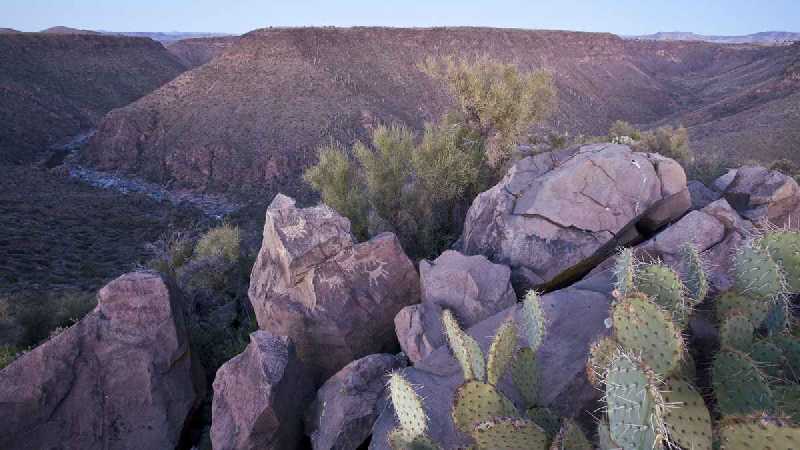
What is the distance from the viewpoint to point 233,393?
5863 millimetres

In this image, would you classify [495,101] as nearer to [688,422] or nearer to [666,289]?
[666,289]

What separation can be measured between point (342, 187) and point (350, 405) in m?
7.78

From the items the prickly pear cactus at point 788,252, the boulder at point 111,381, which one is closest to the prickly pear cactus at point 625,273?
the prickly pear cactus at point 788,252

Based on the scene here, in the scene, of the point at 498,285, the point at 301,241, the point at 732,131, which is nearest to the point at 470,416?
the point at 498,285

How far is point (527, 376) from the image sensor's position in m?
4.21

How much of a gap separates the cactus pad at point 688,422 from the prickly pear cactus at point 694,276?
142 centimetres

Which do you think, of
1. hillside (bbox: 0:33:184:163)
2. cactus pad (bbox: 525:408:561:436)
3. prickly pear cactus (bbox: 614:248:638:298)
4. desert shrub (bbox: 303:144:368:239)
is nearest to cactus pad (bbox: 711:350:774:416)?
prickly pear cactus (bbox: 614:248:638:298)

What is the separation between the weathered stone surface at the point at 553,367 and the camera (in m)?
4.53

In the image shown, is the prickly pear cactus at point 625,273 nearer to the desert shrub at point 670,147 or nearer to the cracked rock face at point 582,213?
the cracked rock face at point 582,213

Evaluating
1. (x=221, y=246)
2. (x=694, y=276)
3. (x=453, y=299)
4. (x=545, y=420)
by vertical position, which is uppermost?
(x=694, y=276)

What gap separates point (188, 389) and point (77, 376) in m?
1.30

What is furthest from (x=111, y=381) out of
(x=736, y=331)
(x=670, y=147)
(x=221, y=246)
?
(x=670, y=147)

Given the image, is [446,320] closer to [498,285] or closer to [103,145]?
[498,285]

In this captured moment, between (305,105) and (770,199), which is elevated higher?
(770,199)
